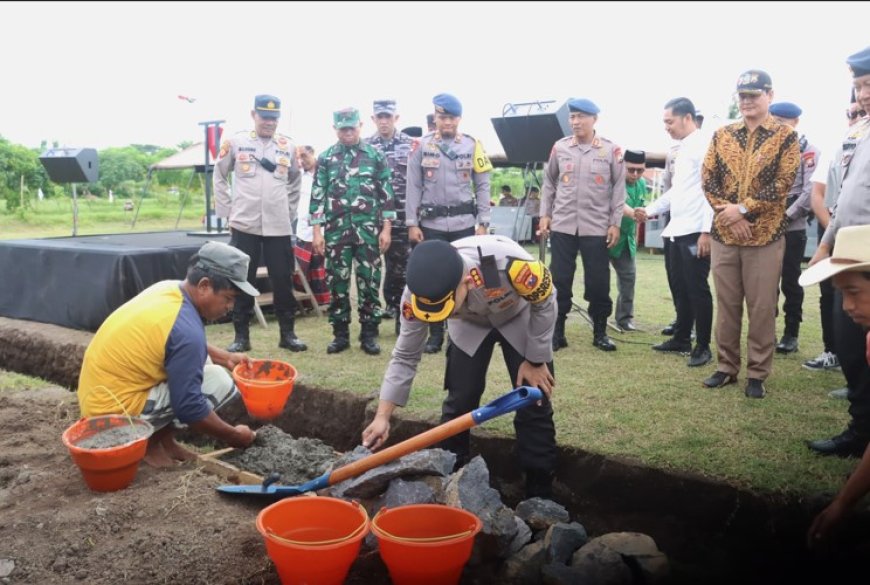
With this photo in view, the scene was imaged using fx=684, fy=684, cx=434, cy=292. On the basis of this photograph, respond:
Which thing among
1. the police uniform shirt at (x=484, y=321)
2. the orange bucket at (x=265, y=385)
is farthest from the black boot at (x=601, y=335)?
the orange bucket at (x=265, y=385)

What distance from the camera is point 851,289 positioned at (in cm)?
235

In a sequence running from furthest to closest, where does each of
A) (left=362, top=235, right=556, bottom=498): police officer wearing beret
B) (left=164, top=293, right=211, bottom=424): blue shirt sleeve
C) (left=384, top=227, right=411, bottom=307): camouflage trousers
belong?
(left=384, top=227, right=411, bottom=307): camouflage trousers
(left=164, top=293, right=211, bottom=424): blue shirt sleeve
(left=362, top=235, right=556, bottom=498): police officer wearing beret

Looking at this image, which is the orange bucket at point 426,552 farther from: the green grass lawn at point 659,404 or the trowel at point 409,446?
the green grass lawn at point 659,404

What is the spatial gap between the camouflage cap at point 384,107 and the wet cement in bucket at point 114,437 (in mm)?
4169

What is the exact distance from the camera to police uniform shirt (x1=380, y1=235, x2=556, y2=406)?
304 cm

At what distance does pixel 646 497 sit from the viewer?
343 centimetres

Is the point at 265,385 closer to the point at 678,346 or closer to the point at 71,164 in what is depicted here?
the point at 678,346

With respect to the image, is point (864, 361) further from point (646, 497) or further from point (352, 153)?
point (352, 153)

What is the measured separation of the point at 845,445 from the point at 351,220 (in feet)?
12.5

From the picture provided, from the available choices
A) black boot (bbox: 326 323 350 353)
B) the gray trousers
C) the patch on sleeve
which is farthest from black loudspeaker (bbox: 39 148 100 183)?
the patch on sleeve

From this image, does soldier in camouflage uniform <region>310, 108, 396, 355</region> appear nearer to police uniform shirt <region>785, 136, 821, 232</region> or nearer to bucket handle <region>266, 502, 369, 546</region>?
bucket handle <region>266, 502, 369, 546</region>

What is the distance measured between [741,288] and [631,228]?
2.30 metres

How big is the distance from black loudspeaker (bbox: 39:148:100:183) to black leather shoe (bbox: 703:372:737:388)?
9.10m

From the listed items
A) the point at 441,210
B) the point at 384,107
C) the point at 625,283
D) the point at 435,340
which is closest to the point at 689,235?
the point at 625,283
